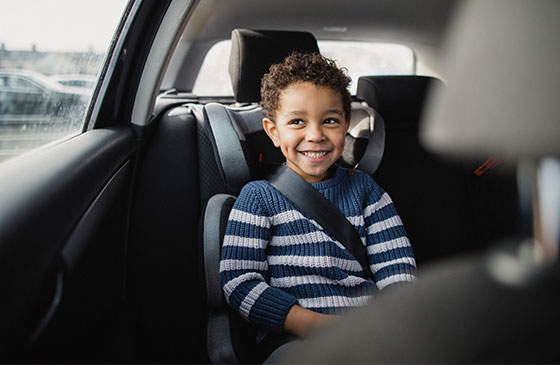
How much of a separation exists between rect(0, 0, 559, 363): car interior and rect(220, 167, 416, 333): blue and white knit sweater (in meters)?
0.08

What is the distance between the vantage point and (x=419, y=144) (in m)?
1.82

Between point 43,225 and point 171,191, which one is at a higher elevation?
point 43,225

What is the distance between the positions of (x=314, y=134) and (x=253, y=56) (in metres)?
0.57

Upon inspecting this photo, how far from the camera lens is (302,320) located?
3.48 feet

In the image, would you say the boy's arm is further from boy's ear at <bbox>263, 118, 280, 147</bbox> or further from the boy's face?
boy's ear at <bbox>263, 118, 280, 147</bbox>

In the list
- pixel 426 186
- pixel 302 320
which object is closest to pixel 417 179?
pixel 426 186

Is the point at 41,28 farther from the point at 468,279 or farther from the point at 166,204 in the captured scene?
the point at 468,279

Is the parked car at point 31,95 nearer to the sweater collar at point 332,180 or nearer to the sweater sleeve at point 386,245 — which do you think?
the sweater collar at point 332,180

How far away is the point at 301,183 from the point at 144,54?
2.64 feet

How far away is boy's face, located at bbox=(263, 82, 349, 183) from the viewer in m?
1.28

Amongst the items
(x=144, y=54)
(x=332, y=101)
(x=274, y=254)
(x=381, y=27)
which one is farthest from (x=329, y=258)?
(x=381, y=27)

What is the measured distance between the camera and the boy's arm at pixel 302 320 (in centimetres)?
105

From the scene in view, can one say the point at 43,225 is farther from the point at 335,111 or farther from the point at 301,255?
the point at 335,111

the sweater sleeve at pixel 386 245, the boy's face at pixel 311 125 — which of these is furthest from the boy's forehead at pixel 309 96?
the sweater sleeve at pixel 386 245
